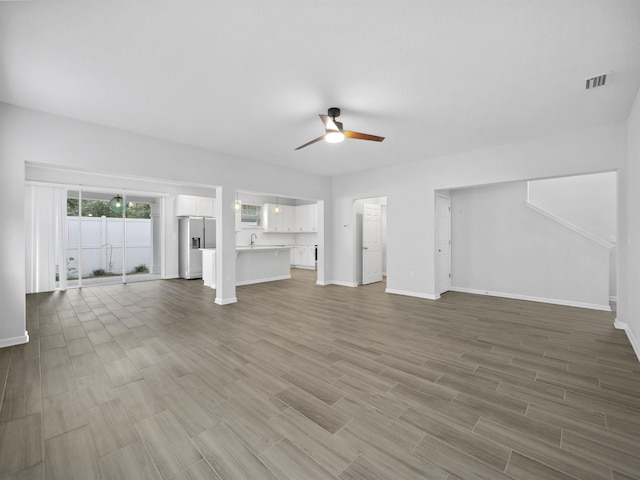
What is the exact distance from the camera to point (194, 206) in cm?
816

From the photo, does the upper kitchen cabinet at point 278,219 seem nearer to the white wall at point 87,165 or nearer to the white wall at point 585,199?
the white wall at point 87,165

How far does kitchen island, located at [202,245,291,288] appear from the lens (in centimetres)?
698

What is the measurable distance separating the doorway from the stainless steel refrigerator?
4.46 m

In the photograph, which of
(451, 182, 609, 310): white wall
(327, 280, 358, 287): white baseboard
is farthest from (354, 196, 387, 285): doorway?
(451, 182, 609, 310): white wall

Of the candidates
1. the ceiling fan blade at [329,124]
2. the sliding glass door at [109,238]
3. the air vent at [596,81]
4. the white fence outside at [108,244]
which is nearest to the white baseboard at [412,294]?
the air vent at [596,81]

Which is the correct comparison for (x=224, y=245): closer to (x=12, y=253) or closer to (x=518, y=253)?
(x=12, y=253)

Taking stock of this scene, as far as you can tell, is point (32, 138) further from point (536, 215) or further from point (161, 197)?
point (536, 215)

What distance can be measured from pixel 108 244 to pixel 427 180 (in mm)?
8355

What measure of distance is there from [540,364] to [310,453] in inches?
99.0

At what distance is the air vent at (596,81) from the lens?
8.80ft

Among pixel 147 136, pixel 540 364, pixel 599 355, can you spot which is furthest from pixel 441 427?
pixel 147 136

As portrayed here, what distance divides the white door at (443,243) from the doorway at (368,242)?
5.51 ft

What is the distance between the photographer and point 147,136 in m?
4.24

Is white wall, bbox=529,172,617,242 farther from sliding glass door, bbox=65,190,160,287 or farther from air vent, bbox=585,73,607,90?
sliding glass door, bbox=65,190,160,287
